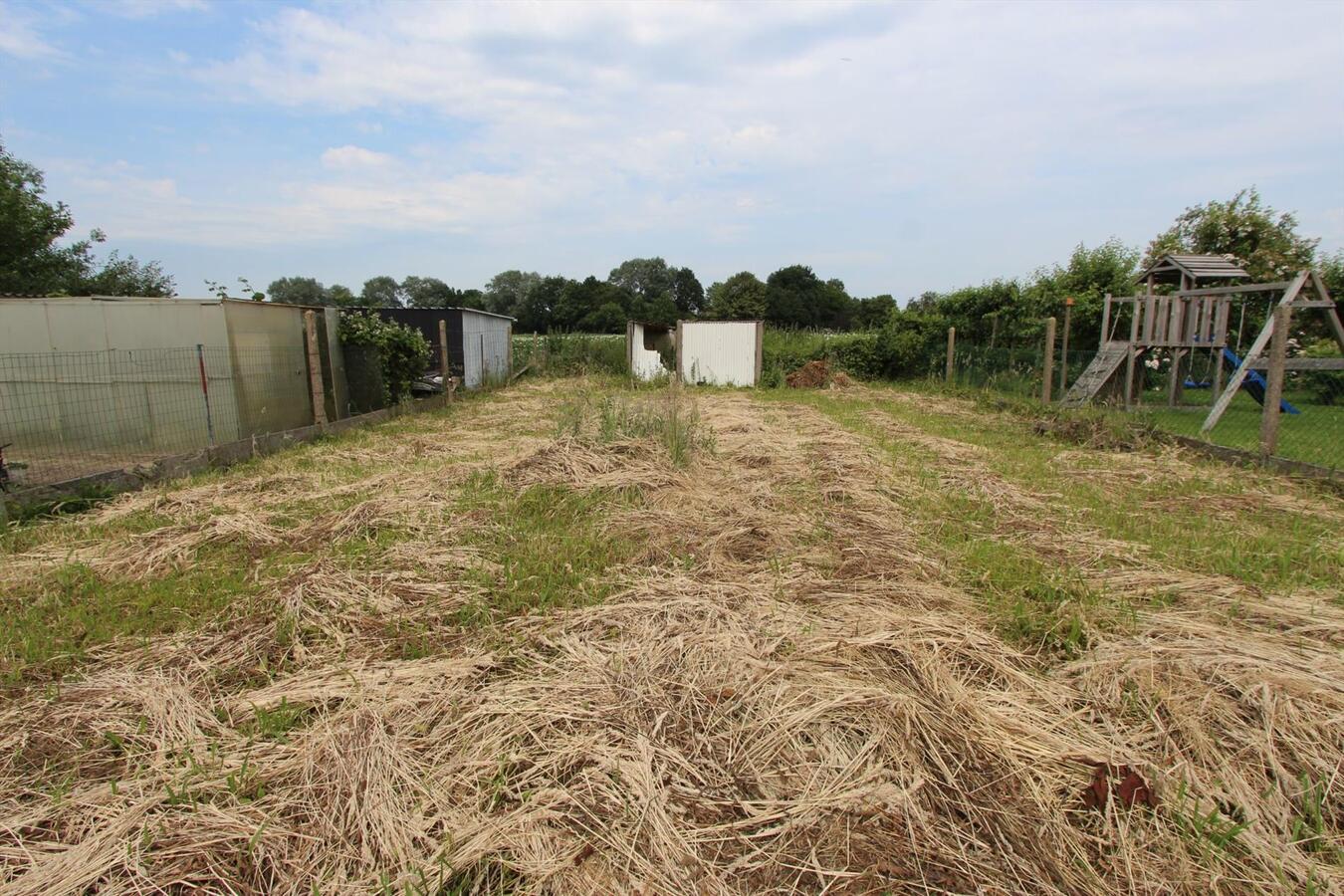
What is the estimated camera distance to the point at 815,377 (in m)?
15.7

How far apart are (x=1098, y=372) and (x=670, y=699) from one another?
10.9m

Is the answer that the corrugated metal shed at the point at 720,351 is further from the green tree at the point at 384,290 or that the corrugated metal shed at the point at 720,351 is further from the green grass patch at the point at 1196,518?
the green tree at the point at 384,290

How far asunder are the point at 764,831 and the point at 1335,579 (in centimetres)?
364

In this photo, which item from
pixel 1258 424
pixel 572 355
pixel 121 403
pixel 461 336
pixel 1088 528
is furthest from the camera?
pixel 572 355

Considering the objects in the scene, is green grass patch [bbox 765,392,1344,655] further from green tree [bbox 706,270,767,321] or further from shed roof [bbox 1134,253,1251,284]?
green tree [bbox 706,270,767,321]

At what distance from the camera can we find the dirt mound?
50.9 ft

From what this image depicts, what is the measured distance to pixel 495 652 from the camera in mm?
2572

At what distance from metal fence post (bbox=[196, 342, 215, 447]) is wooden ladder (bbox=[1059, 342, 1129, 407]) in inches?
449

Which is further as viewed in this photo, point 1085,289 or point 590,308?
point 590,308

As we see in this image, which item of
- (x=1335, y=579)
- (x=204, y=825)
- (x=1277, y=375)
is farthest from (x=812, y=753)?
(x=1277, y=375)

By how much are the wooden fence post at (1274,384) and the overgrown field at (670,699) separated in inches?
75.8

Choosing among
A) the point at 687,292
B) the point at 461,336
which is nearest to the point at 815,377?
the point at 461,336

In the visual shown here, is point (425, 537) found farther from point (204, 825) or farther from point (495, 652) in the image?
point (204, 825)

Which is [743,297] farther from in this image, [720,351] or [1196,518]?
[1196,518]
